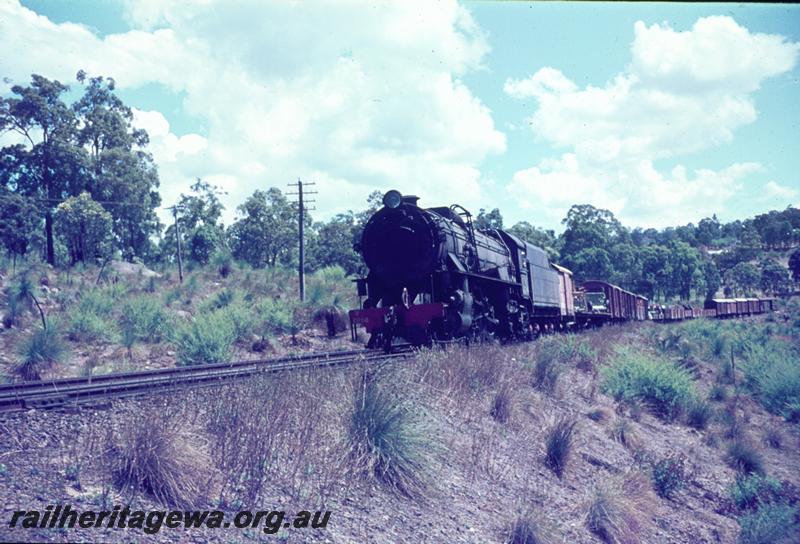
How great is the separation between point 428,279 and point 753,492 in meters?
7.28

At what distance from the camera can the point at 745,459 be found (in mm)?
11602

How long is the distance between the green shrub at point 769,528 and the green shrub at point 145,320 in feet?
45.5

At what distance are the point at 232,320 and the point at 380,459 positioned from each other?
13244mm

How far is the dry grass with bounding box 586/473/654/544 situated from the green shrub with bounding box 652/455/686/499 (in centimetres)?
121

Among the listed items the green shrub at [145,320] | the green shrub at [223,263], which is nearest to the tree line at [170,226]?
the green shrub at [223,263]

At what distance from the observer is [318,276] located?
32.5 m

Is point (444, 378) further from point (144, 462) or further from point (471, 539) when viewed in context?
point (144, 462)

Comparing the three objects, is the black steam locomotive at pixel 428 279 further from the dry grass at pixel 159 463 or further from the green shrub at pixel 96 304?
the green shrub at pixel 96 304

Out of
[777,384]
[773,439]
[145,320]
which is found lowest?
[773,439]

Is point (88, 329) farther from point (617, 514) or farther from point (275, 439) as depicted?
point (617, 514)

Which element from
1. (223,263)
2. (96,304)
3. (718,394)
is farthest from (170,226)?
(718,394)

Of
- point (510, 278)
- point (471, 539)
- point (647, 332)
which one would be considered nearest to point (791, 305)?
point (647, 332)

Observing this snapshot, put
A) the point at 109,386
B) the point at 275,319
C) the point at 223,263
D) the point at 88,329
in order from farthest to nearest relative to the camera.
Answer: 1. the point at 223,263
2. the point at 275,319
3. the point at 88,329
4. the point at 109,386

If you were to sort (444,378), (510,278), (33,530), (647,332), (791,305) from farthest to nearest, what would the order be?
(791,305), (647,332), (510,278), (444,378), (33,530)
